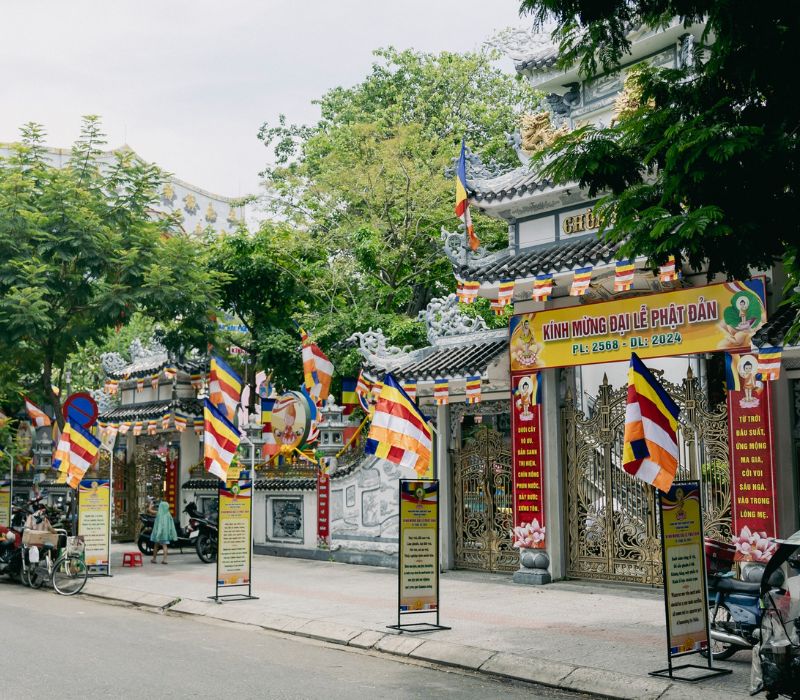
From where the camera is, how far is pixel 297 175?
29.6 meters

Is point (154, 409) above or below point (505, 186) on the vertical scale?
below

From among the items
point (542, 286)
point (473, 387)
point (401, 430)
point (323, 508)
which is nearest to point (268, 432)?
point (323, 508)

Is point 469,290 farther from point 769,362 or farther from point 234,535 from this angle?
point 234,535

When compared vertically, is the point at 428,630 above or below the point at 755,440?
below

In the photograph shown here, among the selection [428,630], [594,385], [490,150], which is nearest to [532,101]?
[490,150]

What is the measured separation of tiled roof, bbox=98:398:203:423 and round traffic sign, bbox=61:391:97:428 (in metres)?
5.52

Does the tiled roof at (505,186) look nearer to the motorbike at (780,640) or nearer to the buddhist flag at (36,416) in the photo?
the motorbike at (780,640)

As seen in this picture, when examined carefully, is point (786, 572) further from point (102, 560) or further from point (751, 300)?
point (102, 560)

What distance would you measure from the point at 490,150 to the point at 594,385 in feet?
36.9

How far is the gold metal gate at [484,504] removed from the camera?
15930mm

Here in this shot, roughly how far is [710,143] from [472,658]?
545 cm

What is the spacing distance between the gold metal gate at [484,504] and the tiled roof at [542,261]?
284cm

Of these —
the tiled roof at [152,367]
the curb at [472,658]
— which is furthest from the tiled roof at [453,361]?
the tiled roof at [152,367]

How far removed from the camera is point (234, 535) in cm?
1413
